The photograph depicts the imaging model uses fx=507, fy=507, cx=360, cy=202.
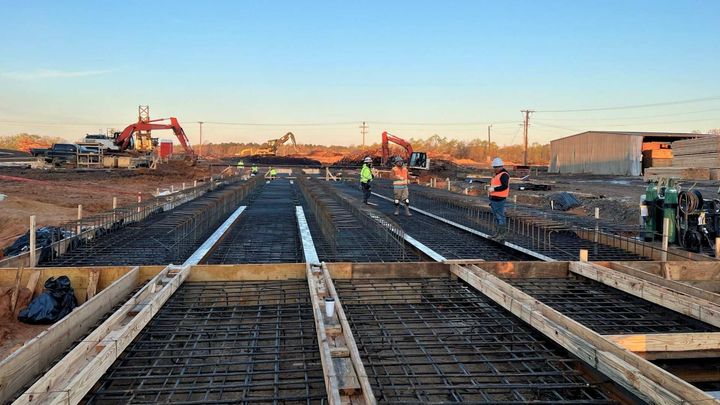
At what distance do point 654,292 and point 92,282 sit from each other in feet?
18.2

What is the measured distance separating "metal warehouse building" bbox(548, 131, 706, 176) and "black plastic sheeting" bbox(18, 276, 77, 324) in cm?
3135

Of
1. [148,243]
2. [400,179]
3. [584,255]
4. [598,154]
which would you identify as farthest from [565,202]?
[598,154]

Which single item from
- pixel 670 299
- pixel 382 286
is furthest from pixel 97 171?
pixel 670 299

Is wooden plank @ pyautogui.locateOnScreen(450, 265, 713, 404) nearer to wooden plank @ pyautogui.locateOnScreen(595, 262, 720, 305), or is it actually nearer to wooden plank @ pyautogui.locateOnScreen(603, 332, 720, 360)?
wooden plank @ pyautogui.locateOnScreen(603, 332, 720, 360)

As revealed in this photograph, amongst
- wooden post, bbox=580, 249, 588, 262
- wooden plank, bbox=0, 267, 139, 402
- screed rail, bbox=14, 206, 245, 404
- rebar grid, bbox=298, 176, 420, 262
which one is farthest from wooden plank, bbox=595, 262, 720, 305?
wooden plank, bbox=0, 267, 139, 402

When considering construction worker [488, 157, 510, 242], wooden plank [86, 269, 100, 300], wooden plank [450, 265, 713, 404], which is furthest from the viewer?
construction worker [488, 157, 510, 242]

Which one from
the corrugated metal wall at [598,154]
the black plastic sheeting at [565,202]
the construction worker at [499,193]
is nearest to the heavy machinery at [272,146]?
the corrugated metal wall at [598,154]

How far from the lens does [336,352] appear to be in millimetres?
3189

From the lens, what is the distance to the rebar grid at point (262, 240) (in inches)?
294

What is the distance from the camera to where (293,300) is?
193 inches

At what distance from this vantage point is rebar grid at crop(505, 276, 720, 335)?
167 inches

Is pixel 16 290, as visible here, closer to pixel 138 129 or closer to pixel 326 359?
pixel 326 359

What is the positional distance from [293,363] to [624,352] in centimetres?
212

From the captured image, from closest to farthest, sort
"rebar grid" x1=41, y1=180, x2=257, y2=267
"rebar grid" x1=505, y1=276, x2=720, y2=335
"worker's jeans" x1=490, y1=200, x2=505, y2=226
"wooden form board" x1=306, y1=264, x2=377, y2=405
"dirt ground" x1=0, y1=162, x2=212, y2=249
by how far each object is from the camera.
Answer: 1. "wooden form board" x1=306, y1=264, x2=377, y2=405
2. "rebar grid" x1=505, y1=276, x2=720, y2=335
3. "rebar grid" x1=41, y1=180, x2=257, y2=267
4. "worker's jeans" x1=490, y1=200, x2=505, y2=226
5. "dirt ground" x1=0, y1=162, x2=212, y2=249
